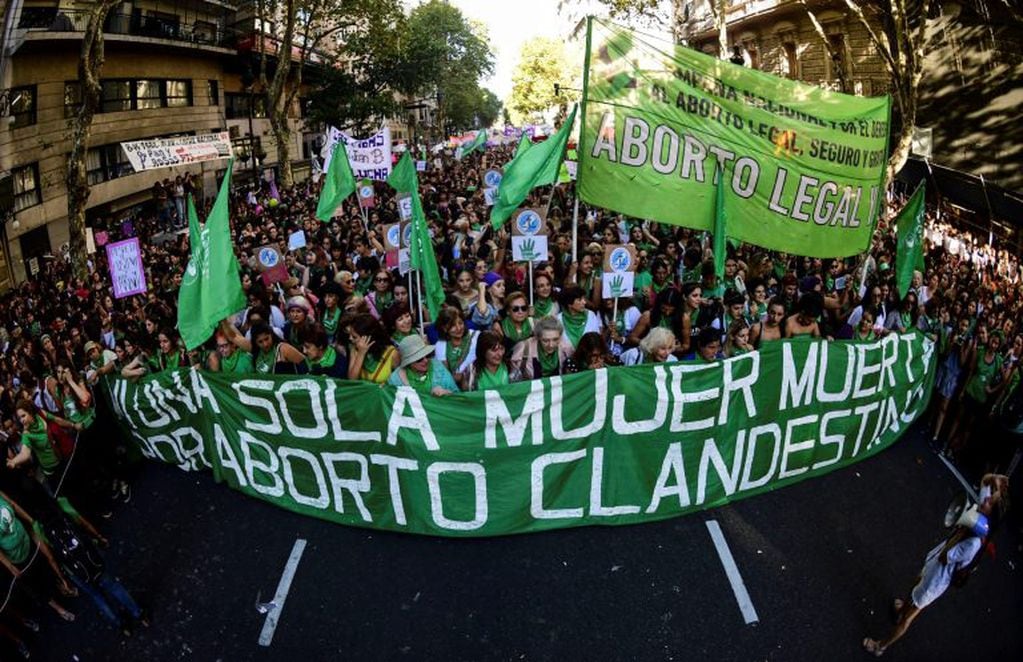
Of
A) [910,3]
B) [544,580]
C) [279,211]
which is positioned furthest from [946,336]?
[279,211]

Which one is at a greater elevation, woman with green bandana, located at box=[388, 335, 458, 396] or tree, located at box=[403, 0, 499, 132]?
tree, located at box=[403, 0, 499, 132]

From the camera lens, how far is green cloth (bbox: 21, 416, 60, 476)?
584cm

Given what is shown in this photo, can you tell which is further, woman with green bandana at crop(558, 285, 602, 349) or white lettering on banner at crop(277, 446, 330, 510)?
woman with green bandana at crop(558, 285, 602, 349)

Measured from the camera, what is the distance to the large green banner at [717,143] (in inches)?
235

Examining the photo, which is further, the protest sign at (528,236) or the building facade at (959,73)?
the building facade at (959,73)

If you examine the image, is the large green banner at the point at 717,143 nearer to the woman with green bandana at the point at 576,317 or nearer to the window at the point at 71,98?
the woman with green bandana at the point at 576,317

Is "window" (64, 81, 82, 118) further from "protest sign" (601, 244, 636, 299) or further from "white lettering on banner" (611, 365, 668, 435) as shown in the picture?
"white lettering on banner" (611, 365, 668, 435)

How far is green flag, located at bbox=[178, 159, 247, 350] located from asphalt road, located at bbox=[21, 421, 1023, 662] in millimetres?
1855

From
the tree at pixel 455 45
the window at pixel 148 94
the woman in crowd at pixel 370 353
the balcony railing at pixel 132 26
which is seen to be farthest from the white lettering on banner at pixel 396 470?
the tree at pixel 455 45

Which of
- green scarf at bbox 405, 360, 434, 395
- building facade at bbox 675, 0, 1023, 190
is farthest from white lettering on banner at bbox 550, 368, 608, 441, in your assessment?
building facade at bbox 675, 0, 1023, 190

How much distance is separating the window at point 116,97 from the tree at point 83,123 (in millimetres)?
12267

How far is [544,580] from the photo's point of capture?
5160 millimetres

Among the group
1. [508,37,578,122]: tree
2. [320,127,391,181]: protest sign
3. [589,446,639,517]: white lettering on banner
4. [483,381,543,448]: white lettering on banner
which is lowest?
[589,446,639,517]: white lettering on banner

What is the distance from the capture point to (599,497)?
5.37 meters
